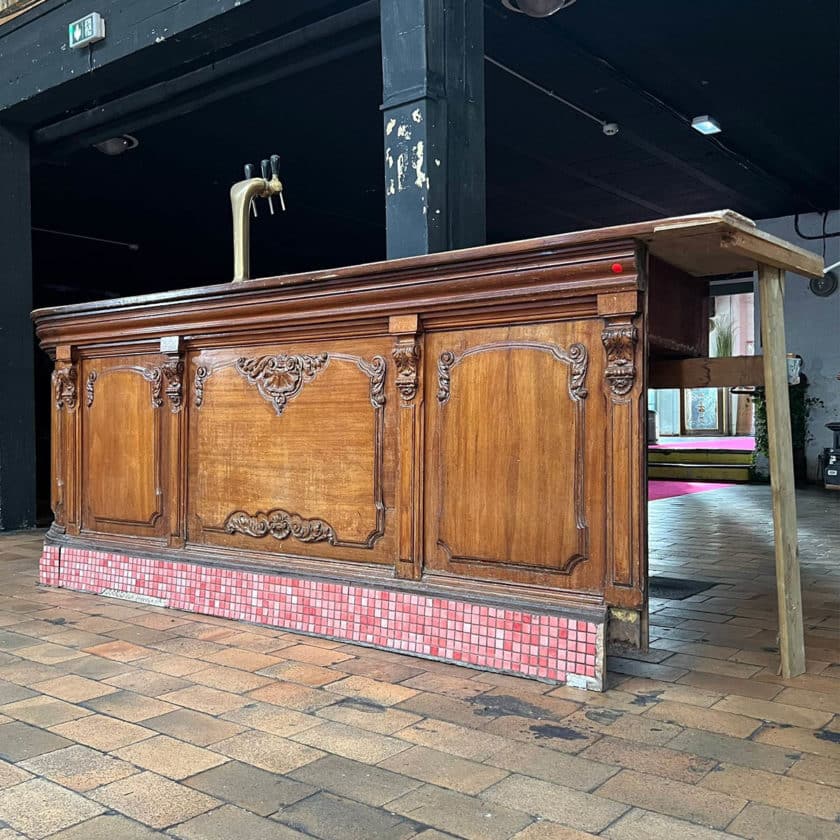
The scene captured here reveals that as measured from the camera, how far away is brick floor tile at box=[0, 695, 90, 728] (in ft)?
8.36

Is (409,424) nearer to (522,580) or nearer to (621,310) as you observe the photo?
(522,580)

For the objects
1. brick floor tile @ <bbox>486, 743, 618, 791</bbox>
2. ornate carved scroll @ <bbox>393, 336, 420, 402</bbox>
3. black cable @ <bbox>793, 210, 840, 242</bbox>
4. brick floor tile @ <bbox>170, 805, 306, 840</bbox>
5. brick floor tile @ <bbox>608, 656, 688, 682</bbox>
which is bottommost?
brick floor tile @ <bbox>608, 656, 688, 682</bbox>

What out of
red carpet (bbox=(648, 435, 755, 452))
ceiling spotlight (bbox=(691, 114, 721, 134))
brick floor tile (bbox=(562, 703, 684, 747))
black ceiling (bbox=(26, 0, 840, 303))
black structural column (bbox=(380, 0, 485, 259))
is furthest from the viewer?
red carpet (bbox=(648, 435, 755, 452))

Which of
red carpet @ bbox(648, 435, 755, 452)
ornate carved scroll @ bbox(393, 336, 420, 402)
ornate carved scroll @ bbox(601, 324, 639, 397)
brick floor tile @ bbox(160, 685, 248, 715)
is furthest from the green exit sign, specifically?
red carpet @ bbox(648, 435, 755, 452)

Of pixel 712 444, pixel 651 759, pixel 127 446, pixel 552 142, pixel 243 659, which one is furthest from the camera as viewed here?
pixel 712 444

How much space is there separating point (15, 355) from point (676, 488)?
843 centimetres

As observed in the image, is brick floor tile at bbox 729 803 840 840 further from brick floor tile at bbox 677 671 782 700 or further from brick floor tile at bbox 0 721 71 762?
brick floor tile at bbox 0 721 71 762

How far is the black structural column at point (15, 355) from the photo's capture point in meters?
6.99

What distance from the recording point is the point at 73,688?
9.32ft

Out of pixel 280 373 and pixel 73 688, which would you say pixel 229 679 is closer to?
pixel 73 688

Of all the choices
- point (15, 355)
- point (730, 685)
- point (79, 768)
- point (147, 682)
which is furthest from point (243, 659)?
point (15, 355)

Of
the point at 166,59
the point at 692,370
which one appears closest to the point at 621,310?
the point at 692,370

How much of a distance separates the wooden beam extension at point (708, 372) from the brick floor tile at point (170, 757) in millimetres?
2004

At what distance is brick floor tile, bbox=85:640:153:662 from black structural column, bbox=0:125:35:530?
161 inches
